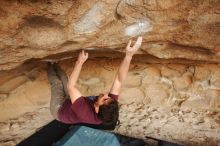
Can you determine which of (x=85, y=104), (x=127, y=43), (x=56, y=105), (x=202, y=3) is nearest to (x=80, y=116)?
(x=85, y=104)

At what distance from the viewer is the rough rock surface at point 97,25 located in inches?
56.4

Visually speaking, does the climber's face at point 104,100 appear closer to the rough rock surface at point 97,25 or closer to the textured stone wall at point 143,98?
the rough rock surface at point 97,25

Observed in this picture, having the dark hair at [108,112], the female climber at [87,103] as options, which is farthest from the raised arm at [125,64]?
the dark hair at [108,112]

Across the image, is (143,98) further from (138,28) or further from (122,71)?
(138,28)

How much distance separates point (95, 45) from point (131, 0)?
1.14ft

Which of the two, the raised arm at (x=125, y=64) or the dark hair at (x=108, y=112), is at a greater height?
the raised arm at (x=125, y=64)

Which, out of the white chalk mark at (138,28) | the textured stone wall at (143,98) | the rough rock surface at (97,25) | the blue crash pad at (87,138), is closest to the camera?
the rough rock surface at (97,25)

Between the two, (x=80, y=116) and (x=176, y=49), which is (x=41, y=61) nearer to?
(x=80, y=116)

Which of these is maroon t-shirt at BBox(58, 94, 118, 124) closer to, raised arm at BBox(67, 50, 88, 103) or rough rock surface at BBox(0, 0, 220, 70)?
raised arm at BBox(67, 50, 88, 103)

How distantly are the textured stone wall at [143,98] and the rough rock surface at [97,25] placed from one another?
0.36 m

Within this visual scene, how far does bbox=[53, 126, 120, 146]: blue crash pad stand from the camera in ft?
8.21

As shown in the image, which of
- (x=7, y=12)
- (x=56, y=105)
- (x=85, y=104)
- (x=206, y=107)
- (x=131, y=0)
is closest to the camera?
(x=7, y=12)

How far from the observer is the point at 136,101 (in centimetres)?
250

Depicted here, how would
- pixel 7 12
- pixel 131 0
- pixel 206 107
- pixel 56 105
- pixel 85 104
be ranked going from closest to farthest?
pixel 7 12 → pixel 131 0 → pixel 85 104 → pixel 56 105 → pixel 206 107
